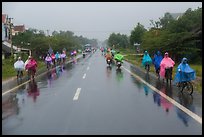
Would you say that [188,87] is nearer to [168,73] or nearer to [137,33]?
[168,73]

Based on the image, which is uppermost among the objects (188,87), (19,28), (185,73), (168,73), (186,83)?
(19,28)

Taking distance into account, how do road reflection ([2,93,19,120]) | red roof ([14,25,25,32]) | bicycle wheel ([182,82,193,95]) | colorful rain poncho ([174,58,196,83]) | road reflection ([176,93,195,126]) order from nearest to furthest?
road reflection ([176,93,195,126]) < road reflection ([2,93,19,120]) < bicycle wheel ([182,82,193,95]) < colorful rain poncho ([174,58,196,83]) < red roof ([14,25,25,32])

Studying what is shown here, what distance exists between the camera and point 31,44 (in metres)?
63.3

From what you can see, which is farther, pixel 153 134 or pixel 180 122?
pixel 180 122

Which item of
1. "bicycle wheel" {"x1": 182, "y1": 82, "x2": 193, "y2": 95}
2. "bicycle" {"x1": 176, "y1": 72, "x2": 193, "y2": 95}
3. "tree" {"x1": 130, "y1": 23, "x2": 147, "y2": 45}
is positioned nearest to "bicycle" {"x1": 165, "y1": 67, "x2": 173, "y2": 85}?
"bicycle" {"x1": 176, "y1": 72, "x2": 193, "y2": 95}

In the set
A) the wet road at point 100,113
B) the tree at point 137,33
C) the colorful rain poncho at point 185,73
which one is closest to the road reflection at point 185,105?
the wet road at point 100,113

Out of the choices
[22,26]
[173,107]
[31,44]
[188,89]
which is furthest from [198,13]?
[22,26]

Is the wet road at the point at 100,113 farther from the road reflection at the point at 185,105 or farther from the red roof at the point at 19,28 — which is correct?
the red roof at the point at 19,28

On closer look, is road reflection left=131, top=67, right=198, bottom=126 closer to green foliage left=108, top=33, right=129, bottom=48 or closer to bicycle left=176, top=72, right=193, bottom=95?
bicycle left=176, top=72, right=193, bottom=95

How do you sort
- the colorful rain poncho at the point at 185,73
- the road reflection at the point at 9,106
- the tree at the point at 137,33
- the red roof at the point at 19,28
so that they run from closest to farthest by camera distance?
1. the road reflection at the point at 9,106
2. the colorful rain poncho at the point at 185,73
3. the tree at the point at 137,33
4. the red roof at the point at 19,28

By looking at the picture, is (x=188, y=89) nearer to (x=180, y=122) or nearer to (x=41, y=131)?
(x=180, y=122)

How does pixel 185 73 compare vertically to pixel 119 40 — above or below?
below

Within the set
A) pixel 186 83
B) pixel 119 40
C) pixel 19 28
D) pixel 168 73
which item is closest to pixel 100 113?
pixel 186 83

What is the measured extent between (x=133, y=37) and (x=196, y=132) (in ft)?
243
